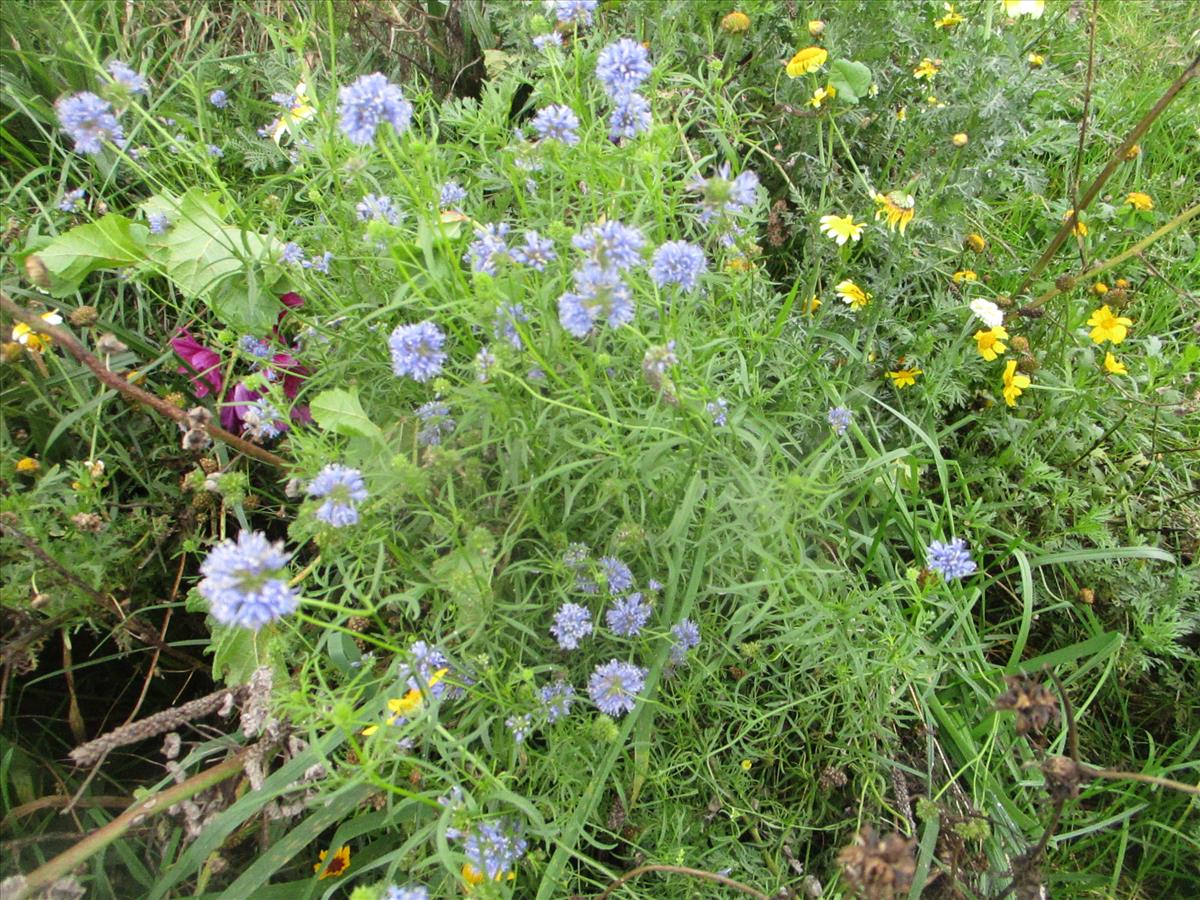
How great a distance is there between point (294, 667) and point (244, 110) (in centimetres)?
164

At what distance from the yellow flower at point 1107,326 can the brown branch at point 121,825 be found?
7.29ft

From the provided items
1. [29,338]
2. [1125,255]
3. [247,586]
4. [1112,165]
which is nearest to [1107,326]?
[1125,255]

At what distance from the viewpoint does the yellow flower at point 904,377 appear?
88.4 inches

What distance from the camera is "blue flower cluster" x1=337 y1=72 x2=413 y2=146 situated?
4.21ft

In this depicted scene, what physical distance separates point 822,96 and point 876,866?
1886 mm

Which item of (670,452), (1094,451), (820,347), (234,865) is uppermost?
(670,452)

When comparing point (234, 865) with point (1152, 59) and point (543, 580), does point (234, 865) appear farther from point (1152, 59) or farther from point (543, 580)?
point (1152, 59)

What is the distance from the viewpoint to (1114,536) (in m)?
2.26

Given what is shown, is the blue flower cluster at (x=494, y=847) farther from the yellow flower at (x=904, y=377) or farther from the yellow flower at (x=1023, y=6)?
the yellow flower at (x=1023, y=6)

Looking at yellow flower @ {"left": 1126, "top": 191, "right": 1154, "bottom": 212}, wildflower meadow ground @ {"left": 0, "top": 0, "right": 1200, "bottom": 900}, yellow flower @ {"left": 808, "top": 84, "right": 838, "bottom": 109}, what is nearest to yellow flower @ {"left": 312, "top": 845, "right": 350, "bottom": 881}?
wildflower meadow ground @ {"left": 0, "top": 0, "right": 1200, "bottom": 900}

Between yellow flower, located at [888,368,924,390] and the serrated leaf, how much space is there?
1.33 meters

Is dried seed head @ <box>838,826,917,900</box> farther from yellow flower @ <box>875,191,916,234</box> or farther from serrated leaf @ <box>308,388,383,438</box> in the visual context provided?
yellow flower @ <box>875,191,916,234</box>

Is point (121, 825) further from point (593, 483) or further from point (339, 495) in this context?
point (593, 483)

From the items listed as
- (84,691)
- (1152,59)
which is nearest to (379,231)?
(84,691)
